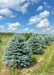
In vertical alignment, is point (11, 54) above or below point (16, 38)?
below

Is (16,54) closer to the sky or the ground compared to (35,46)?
closer to the ground

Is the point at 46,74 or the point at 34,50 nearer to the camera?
the point at 46,74

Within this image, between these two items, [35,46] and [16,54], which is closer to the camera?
[16,54]

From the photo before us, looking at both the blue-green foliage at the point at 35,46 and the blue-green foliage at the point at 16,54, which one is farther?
the blue-green foliage at the point at 35,46

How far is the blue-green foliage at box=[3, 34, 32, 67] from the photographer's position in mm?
5772

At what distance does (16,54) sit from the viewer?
595 cm

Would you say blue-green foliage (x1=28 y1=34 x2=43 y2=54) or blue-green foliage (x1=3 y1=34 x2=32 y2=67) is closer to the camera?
blue-green foliage (x1=3 y1=34 x2=32 y2=67)

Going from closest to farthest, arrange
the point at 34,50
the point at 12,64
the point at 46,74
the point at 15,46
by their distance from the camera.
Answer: the point at 46,74, the point at 12,64, the point at 15,46, the point at 34,50

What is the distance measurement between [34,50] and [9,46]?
14.6 feet

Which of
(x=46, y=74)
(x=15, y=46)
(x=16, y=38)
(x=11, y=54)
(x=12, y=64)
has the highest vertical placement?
(x=16, y=38)

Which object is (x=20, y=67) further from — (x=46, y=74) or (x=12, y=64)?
(x=46, y=74)

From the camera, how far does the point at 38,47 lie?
10.1m

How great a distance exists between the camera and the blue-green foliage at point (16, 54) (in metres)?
5.77

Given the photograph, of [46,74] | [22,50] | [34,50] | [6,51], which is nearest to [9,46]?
[6,51]
